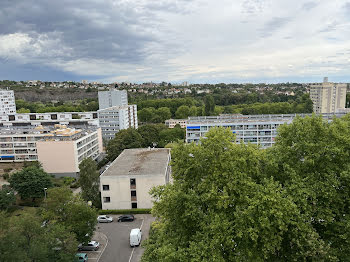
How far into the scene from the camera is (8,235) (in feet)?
48.7

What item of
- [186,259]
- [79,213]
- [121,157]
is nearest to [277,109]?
[121,157]

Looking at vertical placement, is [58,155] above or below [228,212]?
below

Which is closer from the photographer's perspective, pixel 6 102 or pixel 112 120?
pixel 112 120

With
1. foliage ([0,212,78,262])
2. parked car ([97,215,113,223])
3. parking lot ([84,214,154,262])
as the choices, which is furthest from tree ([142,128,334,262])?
parked car ([97,215,113,223])

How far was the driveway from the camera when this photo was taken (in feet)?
67.6

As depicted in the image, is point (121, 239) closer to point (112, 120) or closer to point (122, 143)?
point (122, 143)

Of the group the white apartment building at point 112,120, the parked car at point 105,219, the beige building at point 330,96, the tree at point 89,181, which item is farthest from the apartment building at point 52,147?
the beige building at point 330,96

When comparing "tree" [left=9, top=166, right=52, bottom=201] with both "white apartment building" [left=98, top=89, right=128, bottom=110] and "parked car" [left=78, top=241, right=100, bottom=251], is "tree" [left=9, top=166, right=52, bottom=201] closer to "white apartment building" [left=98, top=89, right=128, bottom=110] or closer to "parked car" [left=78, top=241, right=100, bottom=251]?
"parked car" [left=78, top=241, right=100, bottom=251]

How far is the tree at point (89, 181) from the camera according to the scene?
28.0 meters

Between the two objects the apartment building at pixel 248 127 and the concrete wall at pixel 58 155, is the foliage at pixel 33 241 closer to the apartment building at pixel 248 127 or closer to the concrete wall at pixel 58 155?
the concrete wall at pixel 58 155

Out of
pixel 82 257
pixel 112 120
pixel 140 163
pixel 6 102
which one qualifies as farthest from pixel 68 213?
pixel 6 102

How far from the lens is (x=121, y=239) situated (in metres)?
23.3

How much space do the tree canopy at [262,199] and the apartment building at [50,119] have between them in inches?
2139

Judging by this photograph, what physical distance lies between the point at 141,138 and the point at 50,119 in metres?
30.8
